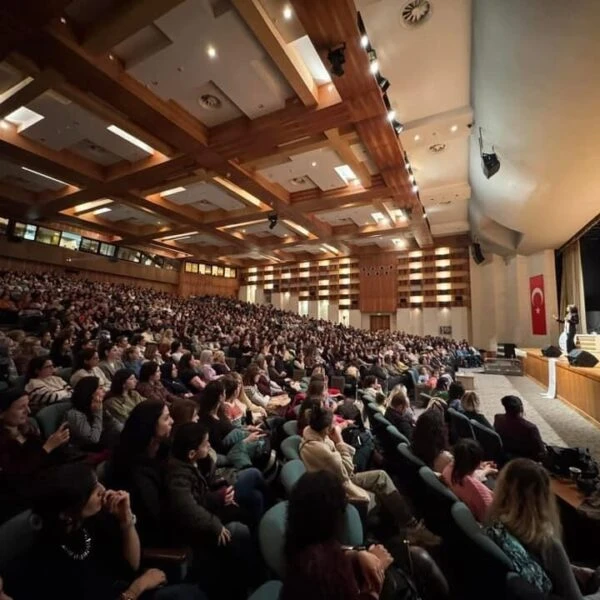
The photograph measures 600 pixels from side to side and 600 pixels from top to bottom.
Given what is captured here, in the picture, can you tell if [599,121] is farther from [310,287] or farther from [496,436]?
[310,287]

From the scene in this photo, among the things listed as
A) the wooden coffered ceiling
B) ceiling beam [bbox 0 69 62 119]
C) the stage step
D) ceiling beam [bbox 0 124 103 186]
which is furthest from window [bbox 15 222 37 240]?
the stage step

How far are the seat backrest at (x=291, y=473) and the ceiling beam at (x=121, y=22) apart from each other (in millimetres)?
5269

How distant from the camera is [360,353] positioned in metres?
9.40

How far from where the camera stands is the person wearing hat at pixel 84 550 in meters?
1.05

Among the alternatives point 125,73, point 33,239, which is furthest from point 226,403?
point 33,239

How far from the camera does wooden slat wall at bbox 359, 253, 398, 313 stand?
64.5 feet

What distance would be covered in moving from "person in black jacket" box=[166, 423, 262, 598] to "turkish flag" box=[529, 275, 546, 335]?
1408 centimetres

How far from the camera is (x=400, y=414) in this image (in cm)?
335

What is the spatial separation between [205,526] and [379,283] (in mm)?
19260

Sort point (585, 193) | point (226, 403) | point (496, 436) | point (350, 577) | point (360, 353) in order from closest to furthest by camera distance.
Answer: point (350, 577)
point (496, 436)
point (226, 403)
point (585, 193)
point (360, 353)

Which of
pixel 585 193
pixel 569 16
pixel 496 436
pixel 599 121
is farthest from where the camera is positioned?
pixel 585 193

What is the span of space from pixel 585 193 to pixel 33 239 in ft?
64.6

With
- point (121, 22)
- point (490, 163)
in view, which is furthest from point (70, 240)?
point (490, 163)

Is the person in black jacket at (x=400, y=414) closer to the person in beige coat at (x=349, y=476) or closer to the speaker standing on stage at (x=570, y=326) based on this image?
the person in beige coat at (x=349, y=476)
